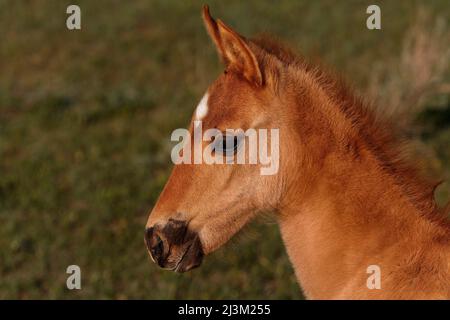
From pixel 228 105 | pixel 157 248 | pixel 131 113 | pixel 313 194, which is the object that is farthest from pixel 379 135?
pixel 131 113

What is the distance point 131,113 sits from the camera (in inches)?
430

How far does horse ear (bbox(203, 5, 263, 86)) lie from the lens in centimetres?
384

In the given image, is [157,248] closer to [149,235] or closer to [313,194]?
[149,235]

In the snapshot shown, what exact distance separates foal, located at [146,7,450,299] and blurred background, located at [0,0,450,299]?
249mm

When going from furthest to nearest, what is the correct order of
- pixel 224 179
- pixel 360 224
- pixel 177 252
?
pixel 177 252 < pixel 224 179 < pixel 360 224

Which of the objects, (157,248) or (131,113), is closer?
(157,248)

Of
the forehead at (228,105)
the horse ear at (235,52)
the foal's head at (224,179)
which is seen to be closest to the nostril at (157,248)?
the foal's head at (224,179)

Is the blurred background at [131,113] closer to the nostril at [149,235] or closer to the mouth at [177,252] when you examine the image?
the mouth at [177,252]

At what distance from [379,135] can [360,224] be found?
0.46 metres

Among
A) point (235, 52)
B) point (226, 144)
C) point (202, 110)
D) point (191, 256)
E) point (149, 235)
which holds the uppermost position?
point (235, 52)

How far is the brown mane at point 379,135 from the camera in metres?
3.91

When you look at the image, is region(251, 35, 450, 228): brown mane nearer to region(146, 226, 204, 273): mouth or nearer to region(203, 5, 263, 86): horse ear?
region(203, 5, 263, 86): horse ear

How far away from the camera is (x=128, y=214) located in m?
8.29

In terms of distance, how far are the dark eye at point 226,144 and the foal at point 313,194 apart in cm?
2
